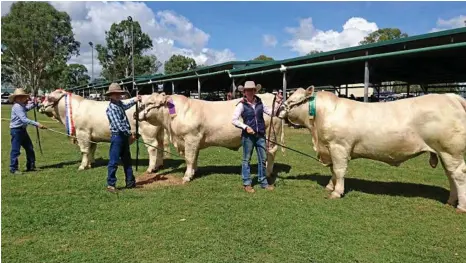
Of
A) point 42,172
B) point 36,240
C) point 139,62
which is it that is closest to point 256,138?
point 36,240

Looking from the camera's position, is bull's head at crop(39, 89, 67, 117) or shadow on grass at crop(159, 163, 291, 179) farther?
bull's head at crop(39, 89, 67, 117)

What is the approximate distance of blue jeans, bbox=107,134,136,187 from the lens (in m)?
7.50

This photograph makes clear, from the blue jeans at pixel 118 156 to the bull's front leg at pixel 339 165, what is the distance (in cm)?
387

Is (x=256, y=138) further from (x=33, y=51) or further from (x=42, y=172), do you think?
(x=33, y=51)

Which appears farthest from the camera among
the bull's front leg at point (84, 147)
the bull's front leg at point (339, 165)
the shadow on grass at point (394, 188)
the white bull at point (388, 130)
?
the bull's front leg at point (84, 147)

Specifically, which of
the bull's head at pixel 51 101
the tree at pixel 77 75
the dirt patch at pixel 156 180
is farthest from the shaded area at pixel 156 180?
the tree at pixel 77 75

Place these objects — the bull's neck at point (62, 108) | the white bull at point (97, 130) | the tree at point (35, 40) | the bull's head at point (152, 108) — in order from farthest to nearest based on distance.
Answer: the tree at point (35, 40), the bull's neck at point (62, 108), the white bull at point (97, 130), the bull's head at point (152, 108)

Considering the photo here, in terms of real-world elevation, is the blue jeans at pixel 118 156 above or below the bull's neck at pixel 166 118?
below

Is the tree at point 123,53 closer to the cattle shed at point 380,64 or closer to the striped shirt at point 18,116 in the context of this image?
the cattle shed at point 380,64

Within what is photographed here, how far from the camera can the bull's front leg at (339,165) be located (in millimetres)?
6855

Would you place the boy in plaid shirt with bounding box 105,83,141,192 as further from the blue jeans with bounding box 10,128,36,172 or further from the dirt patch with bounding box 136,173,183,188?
the blue jeans with bounding box 10,128,36,172

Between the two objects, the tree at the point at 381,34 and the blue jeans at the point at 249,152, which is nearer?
the blue jeans at the point at 249,152

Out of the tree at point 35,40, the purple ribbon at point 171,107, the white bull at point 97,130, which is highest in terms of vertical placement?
the tree at point 35,40

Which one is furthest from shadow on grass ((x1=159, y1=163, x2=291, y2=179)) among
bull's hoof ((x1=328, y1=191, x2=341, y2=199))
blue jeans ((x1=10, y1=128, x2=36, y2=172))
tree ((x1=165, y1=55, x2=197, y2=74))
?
tree ((x1=165, y1=55, x2=197, y2=74))
